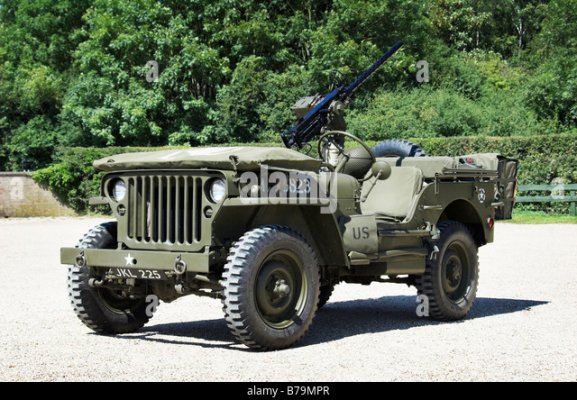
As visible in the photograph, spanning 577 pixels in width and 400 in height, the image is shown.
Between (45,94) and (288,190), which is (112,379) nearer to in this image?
(288,190)

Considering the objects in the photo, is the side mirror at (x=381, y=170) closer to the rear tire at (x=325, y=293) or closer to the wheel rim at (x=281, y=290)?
the wheel rim at (x=281, y=290)

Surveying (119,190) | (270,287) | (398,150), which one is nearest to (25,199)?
(398,150)

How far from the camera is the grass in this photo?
86.7ft

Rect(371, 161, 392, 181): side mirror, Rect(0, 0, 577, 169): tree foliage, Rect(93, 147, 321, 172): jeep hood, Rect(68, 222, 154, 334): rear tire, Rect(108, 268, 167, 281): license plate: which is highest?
Rect(0, 0, 577, 169): tree foliage

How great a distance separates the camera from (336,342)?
8.48 m

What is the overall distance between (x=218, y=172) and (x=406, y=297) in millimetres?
4813

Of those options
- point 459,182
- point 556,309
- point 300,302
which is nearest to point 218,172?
point 300,302

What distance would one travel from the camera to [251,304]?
305 inches

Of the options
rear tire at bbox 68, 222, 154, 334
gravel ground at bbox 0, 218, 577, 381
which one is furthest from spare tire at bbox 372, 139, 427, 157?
rear tire at bbox 68, 222, 154, 334

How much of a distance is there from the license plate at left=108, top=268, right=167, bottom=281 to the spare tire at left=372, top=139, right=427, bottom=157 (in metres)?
3.59

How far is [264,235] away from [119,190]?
1488 mm

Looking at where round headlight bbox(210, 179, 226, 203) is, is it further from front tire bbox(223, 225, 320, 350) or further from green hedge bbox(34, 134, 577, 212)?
green hedge bbox(34, 134, 577, 212)

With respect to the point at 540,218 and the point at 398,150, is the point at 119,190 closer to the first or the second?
the point at 398,150

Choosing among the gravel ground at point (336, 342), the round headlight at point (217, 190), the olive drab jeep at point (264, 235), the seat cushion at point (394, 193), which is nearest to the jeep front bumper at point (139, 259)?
the olive drab jeep at point (264, 235)
